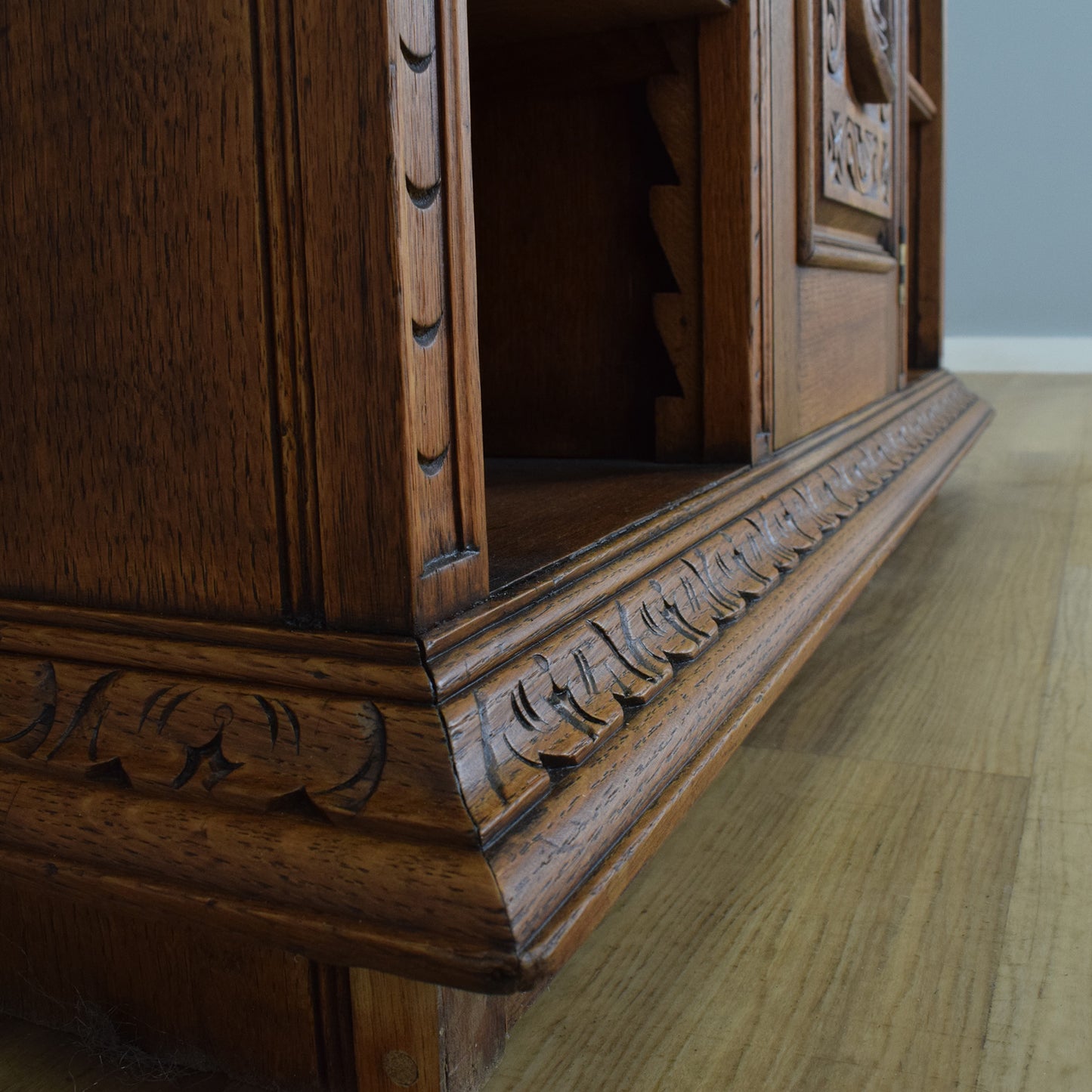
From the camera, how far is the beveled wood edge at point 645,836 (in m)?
0.32

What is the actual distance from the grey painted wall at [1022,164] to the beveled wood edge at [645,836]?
9.41ft

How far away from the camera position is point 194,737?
0.37m

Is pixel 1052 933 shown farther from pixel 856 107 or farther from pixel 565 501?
pixel 856 107

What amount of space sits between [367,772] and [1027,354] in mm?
3284

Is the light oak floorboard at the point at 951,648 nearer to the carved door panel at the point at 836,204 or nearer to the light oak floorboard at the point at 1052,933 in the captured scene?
the light oak floorboard at the point at 1052,933

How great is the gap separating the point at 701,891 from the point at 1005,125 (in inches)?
123

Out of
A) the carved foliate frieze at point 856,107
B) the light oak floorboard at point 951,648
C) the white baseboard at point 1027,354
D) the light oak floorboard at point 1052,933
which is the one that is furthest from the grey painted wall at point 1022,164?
the light oak floorboard at point 1052,933

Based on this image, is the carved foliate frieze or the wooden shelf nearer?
the wooden shelf

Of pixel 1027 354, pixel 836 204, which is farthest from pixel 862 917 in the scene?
pixel 1027 354

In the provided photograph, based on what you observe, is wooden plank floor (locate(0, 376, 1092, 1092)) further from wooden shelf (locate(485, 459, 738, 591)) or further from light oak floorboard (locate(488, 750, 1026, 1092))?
wooden shelf (locate(485, 459, 738, 591))

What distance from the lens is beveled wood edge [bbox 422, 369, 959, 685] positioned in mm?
362

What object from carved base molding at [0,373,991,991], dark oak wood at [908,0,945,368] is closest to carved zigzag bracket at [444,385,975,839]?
carved base molding at [0,373,991,991]

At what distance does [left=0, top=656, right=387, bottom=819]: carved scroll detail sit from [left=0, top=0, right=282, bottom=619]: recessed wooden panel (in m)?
0.03

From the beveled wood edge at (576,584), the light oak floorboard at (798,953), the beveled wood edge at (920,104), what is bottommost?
the light oak floorboard at (798,953)
